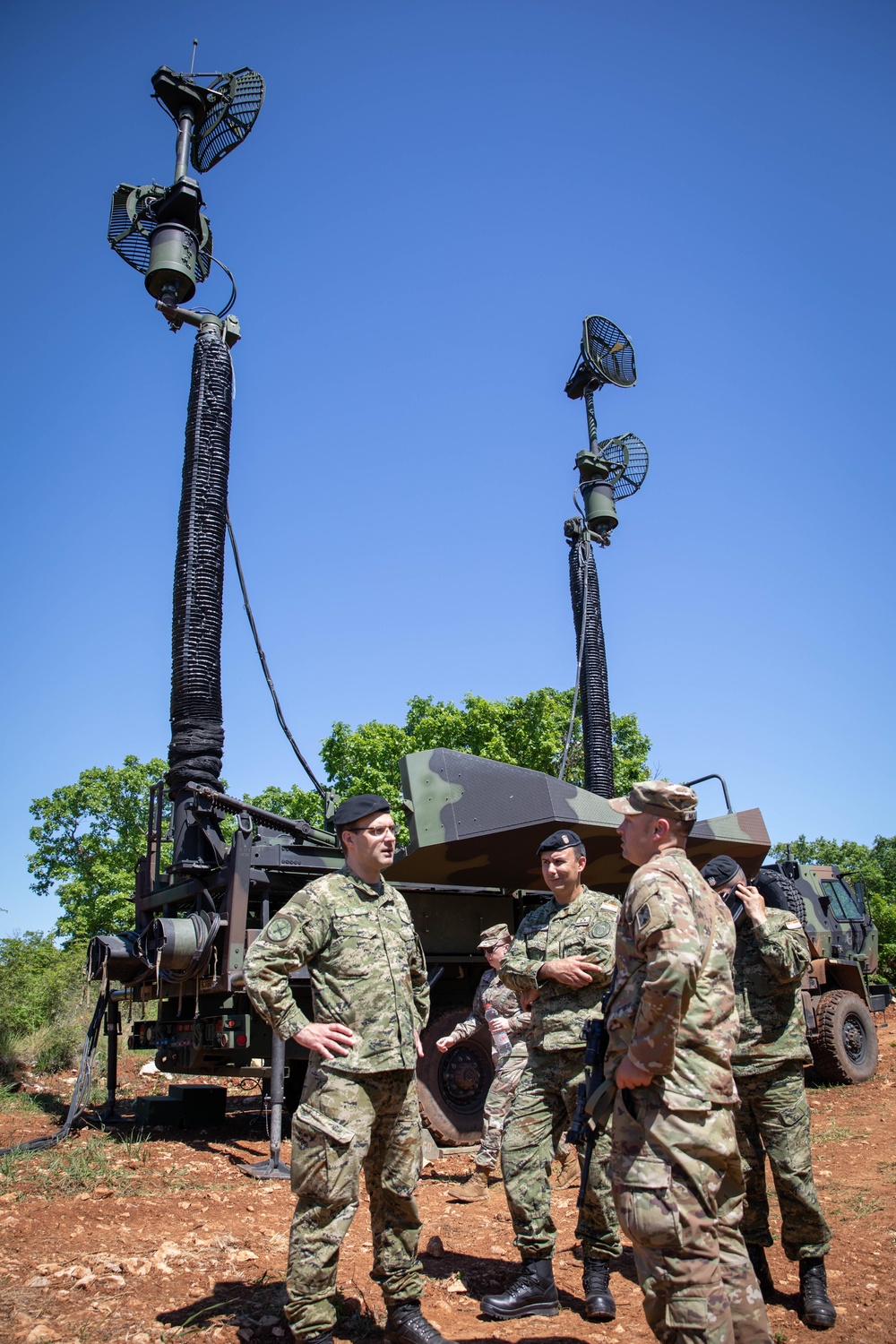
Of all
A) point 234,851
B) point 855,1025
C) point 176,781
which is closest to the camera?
point 234,851

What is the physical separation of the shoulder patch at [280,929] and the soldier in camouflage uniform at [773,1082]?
183 centimetres

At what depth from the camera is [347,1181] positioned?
10.3 ft

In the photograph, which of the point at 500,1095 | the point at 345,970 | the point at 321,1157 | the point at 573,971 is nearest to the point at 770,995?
the point at 573,971

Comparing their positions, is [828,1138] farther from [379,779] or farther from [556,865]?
[379,779]

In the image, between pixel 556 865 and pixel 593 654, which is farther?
pixel 593 654

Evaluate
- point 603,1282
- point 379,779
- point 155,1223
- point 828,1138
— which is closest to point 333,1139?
point 603,1282

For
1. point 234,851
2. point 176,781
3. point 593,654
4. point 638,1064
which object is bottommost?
point 638,1064

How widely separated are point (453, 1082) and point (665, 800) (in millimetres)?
5424

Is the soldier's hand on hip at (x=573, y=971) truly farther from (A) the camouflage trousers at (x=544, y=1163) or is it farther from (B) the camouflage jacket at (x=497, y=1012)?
(B) the camouflage jacket at (x=497, y=1012)

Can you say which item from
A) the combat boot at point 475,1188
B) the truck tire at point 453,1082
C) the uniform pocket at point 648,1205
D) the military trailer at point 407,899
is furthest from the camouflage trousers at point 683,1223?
the truck tire at point 453,1082

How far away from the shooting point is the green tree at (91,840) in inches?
1224

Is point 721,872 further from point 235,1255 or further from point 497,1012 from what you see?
point 497,1012

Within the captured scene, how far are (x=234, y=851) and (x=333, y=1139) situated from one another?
4.20 meters

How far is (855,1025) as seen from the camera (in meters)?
11.3
